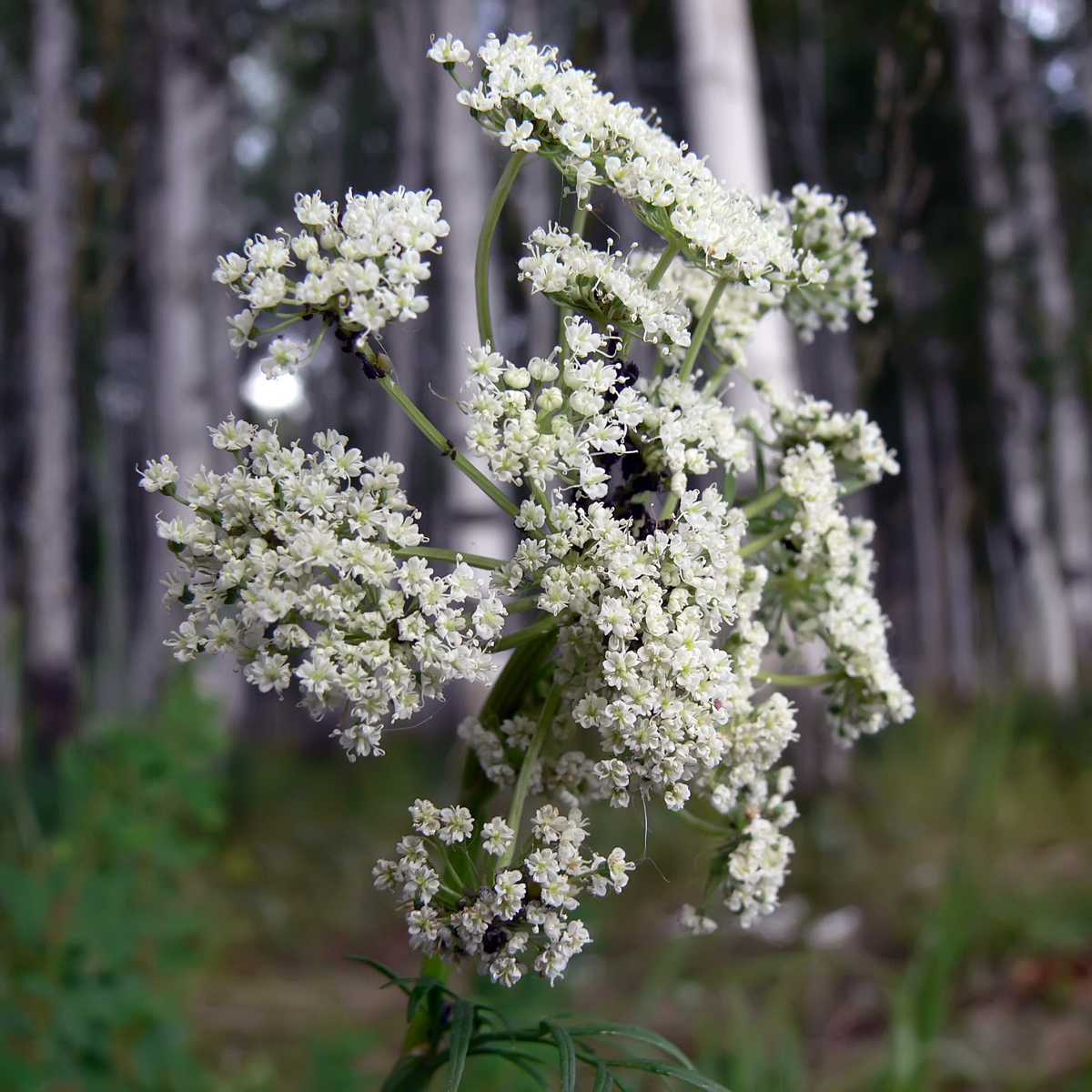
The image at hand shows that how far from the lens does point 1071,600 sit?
11023mm

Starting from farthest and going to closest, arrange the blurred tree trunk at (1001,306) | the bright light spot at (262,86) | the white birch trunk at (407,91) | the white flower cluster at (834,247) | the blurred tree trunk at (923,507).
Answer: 1. the bright light spot at (262,86)
2. the blurred tree trunk at (923,507)
3. the white birch trunk at (407,91)
4. the blurred tree trunk at (1001,306)
5. the white flower cluster at (834,247)

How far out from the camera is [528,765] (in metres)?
1.11

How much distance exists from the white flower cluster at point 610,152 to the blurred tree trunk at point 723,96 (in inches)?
99.8

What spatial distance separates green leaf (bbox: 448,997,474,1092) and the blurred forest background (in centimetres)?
72

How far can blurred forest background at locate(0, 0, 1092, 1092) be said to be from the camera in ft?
8.66

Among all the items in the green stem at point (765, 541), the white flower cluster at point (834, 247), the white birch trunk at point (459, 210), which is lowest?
the green stem at point (765, 541)

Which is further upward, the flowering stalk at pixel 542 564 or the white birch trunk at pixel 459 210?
the white birch trunk at pixel 459 210

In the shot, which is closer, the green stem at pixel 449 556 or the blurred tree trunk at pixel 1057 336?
the green stem at pixel 449 556

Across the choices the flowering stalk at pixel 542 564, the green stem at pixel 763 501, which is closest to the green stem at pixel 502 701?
the flowering stalk at pixel 542 564

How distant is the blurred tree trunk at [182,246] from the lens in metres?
8.06

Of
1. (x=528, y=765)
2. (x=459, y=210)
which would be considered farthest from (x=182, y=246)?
(x=528, y=765)

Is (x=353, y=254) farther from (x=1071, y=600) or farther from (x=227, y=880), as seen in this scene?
(x=1071, y=600)

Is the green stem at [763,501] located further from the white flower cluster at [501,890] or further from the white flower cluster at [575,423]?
the white flower cluster at [501,890]

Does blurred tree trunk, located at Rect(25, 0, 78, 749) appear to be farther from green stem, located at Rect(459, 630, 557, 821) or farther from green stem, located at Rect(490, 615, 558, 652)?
green stem, located at Rect(490, 615, 558, 652)
